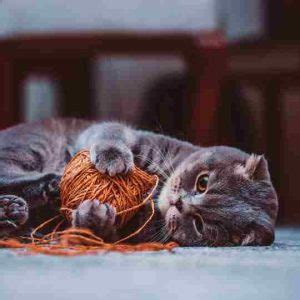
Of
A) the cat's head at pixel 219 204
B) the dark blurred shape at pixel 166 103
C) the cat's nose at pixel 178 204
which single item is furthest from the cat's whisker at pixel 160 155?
the dark blurred shape at pixel 166 103

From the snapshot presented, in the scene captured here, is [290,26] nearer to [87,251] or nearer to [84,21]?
[84,21]

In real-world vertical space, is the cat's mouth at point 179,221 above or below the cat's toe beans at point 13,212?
below

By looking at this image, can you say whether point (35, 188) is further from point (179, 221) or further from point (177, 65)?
point (177, 65)

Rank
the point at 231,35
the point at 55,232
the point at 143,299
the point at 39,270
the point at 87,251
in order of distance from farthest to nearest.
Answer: the point at 231,35 → the point at 55,232 → the point at 87,251 → the point at 39,270 → the point at 143,299

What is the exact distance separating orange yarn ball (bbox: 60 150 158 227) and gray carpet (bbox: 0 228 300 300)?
0.28 meters

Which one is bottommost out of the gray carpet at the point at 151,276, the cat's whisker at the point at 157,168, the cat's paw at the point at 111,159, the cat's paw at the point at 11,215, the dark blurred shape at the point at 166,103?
the gray carpet at the point at 151,276

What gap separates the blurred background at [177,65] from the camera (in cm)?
306

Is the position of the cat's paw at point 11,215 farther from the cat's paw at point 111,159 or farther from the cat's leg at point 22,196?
the cat's paw at point 111,159

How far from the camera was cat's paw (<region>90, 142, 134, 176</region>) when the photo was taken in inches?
88.1

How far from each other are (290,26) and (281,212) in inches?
31.0

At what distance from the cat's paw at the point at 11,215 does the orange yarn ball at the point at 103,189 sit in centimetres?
13

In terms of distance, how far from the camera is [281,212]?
10.1 feet

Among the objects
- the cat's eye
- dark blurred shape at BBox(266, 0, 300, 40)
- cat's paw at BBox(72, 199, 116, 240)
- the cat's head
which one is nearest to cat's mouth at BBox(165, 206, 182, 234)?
the cat's head

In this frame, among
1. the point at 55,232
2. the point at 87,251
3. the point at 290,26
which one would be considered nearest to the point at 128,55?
the point at 290,26
